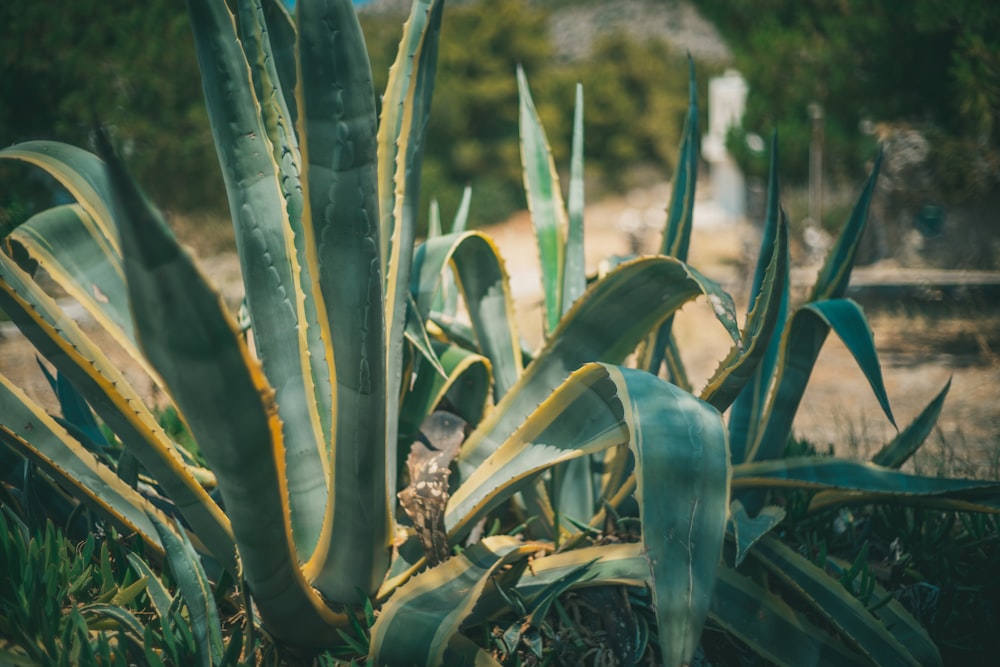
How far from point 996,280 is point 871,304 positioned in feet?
3.00

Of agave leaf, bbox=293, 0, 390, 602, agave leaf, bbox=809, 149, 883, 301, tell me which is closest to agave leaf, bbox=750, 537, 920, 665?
agave leaf, bbox=809, 149, 883, 301

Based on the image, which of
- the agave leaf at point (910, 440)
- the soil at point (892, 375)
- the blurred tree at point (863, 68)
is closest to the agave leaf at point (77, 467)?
the soil at point (892, 375)

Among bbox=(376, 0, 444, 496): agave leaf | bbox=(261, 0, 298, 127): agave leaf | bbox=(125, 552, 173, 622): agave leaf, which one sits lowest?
bbox=(125, 552, 173, 622): agave leaf

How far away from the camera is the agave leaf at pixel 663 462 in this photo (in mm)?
1032

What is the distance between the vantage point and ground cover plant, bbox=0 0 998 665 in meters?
1.12

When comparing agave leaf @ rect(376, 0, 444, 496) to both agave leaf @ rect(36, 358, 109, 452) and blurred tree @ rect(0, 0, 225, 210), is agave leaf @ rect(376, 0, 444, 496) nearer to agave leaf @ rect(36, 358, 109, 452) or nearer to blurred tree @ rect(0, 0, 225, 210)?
agave leaf @ rect(36, 358, 109, 452)

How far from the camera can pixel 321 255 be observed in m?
1.28

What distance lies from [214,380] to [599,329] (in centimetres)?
86

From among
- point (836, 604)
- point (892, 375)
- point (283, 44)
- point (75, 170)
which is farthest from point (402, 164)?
point (892, 375)

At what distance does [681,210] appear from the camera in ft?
6.48

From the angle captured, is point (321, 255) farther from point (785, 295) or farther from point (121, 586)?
point (785, 295)

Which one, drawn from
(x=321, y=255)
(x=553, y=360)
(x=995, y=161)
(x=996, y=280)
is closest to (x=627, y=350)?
(x=553, y=360)

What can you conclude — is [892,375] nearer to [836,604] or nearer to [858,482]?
[858,482]

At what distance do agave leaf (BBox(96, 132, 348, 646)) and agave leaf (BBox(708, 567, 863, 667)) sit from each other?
79 cm
